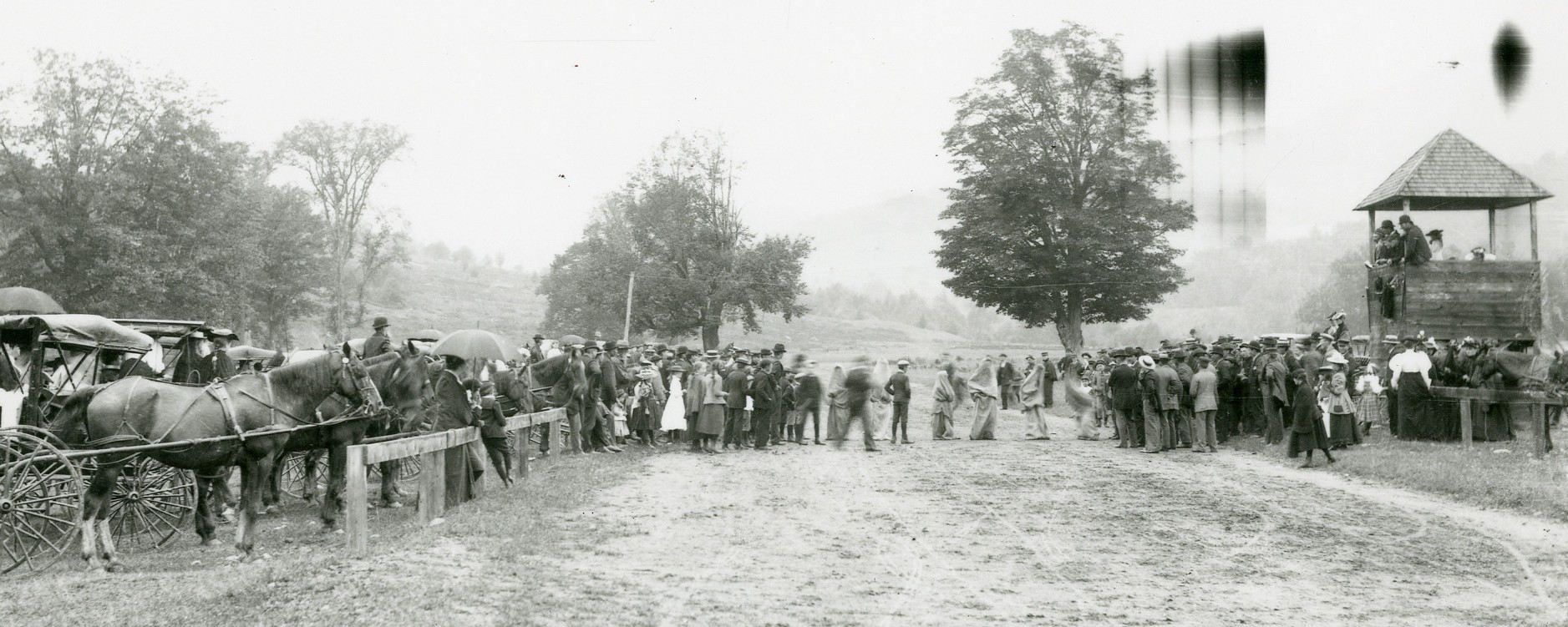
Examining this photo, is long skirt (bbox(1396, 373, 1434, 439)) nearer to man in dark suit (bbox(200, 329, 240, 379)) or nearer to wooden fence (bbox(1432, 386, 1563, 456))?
wooden fence (bbox(1432, 386, 1563, 456))

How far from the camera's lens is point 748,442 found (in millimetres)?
21516

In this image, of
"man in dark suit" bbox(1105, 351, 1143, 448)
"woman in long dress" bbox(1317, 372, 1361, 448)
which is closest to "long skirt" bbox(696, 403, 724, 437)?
"man in dark suit" bbox(1105, 351, 1143, 448)

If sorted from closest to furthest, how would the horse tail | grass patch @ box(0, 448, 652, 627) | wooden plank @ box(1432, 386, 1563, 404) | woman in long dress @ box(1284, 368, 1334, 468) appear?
1. grass patch @ box(0, 448, 652, 627)
2. the horse tail
3. woman in long dress @ box(1284, 368, 1334, 468)
4. wooden plank @ box(1432, 386, 1563, 404)

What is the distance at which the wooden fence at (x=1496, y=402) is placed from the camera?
50.2ft

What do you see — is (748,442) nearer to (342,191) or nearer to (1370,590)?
(1370,590)

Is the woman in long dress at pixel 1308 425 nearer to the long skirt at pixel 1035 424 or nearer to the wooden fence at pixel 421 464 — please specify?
the long skirt at pixel 1035 424

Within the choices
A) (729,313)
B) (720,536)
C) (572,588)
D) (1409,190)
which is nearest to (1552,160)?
(1409,190)

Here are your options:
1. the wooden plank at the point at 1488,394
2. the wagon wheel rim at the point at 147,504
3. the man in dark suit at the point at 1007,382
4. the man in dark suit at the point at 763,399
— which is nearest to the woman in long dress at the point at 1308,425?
the wooden plank at the point at 1488,394

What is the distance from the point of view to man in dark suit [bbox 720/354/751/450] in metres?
19.9

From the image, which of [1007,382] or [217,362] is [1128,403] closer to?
[217,362]

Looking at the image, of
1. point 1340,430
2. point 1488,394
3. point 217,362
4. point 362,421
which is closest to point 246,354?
point 217,362

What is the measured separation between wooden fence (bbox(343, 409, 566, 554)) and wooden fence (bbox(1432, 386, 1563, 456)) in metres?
14.1

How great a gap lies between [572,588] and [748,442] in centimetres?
1368

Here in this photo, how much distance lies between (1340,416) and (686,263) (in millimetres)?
43002
